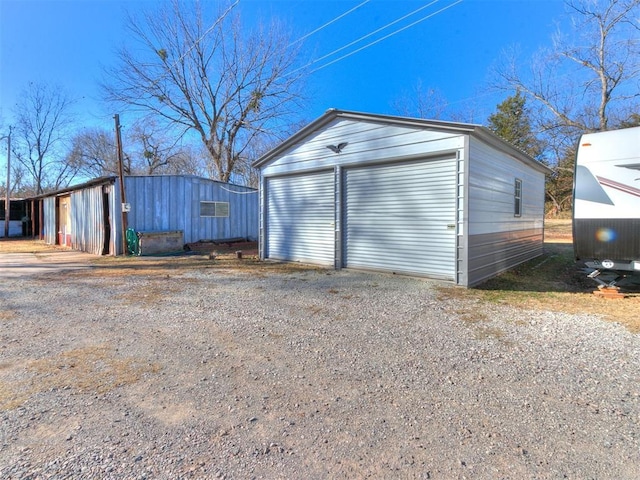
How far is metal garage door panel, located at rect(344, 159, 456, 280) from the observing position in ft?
22.7

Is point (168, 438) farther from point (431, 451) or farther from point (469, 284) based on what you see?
point (469, 284)

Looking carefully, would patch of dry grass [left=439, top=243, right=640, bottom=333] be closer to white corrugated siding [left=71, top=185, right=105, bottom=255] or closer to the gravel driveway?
the gravel driveway

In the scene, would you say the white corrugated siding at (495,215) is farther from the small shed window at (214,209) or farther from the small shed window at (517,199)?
the small shed window at (214,209)

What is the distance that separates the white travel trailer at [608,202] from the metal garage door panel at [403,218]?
2.24 m

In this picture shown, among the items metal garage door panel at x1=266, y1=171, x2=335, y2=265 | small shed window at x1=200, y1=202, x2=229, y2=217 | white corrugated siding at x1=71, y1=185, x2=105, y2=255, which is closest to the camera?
metal garage door panel at x1=266, y1=171, x2=335, y2=265

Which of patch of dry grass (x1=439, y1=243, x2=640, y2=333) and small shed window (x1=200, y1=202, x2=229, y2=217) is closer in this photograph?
patch of dry grass (x1=439, y1=243, x2=640, y2=333)

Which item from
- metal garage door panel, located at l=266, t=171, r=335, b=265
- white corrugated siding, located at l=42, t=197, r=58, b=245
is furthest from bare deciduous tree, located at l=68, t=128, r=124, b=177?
metal garage door panel, located at l=266, t=171, r=335, b=265

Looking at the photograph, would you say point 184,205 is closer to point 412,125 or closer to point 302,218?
point 302,218

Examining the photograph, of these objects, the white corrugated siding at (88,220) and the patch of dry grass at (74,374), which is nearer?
the patch of dry grass at (74,374)

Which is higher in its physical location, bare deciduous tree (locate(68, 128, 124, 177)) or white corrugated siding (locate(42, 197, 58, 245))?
bare deciduous tree (locate(68, 128, 124, 177))

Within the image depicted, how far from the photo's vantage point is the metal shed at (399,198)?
22.3ft

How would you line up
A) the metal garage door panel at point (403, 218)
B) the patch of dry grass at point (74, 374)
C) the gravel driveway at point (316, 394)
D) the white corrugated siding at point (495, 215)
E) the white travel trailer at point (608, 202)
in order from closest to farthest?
the gravel driveway at point (316, 394)
the patch of dry grass at point (74, 374)
the white travel trailer at point (608, 202)
the white corrugated siding at point (495, 215)
the metal garage door panel at point (403, 218)

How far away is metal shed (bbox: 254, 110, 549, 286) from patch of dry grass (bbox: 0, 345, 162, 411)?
5.67 meters

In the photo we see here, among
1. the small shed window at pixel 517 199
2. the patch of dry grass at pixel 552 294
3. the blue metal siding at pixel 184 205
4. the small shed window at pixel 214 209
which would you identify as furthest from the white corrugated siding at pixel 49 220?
the small shed window at pixel 517 199
